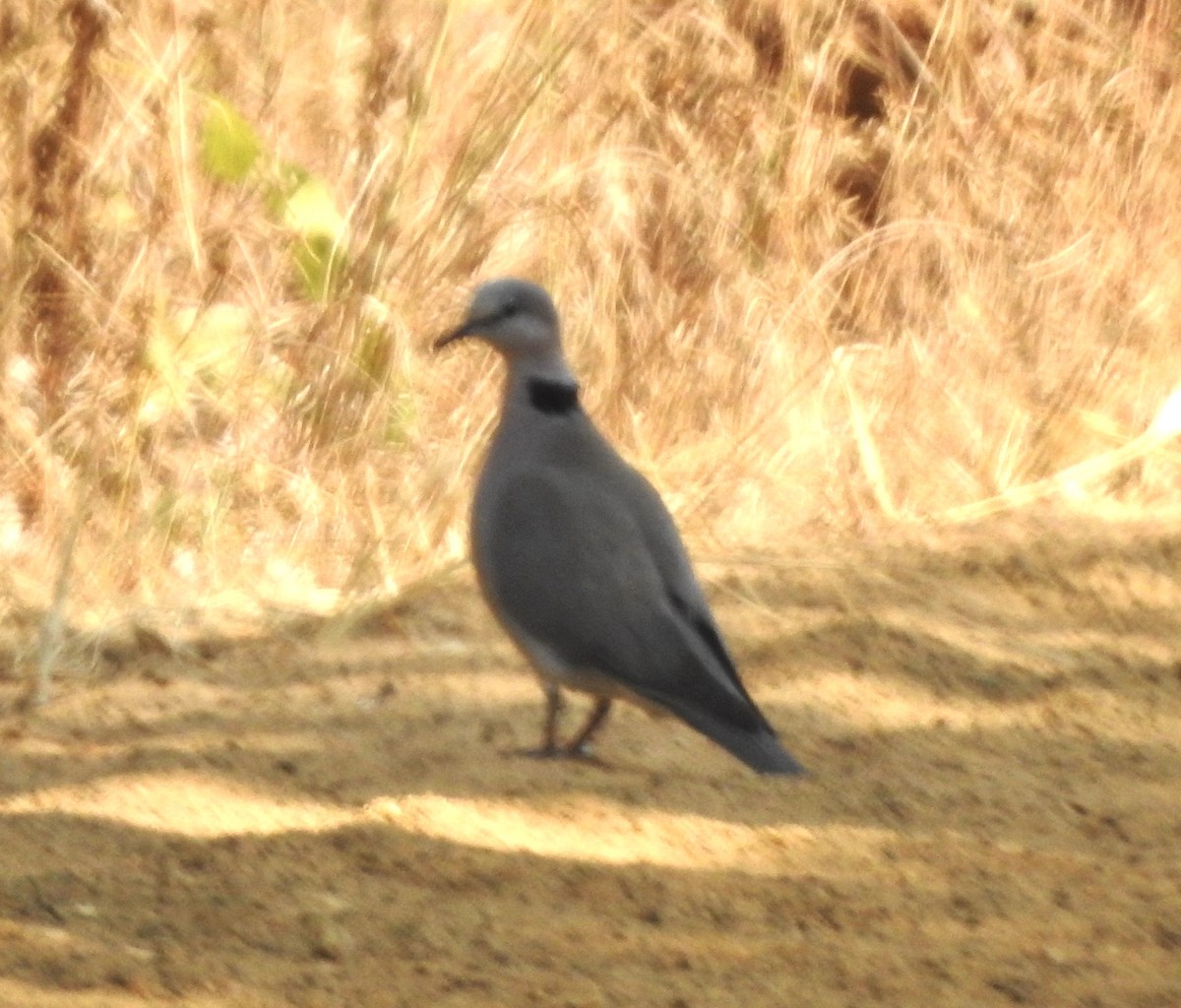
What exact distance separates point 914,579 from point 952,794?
1.31 m

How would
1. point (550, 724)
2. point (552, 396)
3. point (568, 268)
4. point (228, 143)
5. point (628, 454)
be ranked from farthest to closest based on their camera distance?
point (568, 268) < point (628, 454) < point (228, 143) < point (552, 396) < point (550, 724)

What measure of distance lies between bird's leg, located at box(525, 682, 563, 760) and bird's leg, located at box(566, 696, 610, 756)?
31mm

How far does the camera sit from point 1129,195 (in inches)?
289

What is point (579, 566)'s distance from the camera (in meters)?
4.34

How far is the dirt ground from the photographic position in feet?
11.0

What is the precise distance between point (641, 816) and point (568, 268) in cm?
265

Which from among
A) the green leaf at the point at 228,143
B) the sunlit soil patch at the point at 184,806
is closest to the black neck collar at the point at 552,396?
the sunlit soil patch at the point at 184,806

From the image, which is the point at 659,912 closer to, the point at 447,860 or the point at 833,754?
the point at 447,860

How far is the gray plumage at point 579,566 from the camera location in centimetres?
417

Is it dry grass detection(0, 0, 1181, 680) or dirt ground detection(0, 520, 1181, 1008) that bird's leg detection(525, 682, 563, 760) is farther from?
dry grass detection(0, 0, 1181, 680)

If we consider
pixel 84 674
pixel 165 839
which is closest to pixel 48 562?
pixel 84 674

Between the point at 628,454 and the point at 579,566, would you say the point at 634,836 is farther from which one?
the point at 628,454

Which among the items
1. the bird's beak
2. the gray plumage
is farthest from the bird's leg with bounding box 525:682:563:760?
the bird's beak

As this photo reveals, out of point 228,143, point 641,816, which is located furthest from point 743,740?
point 228,143
